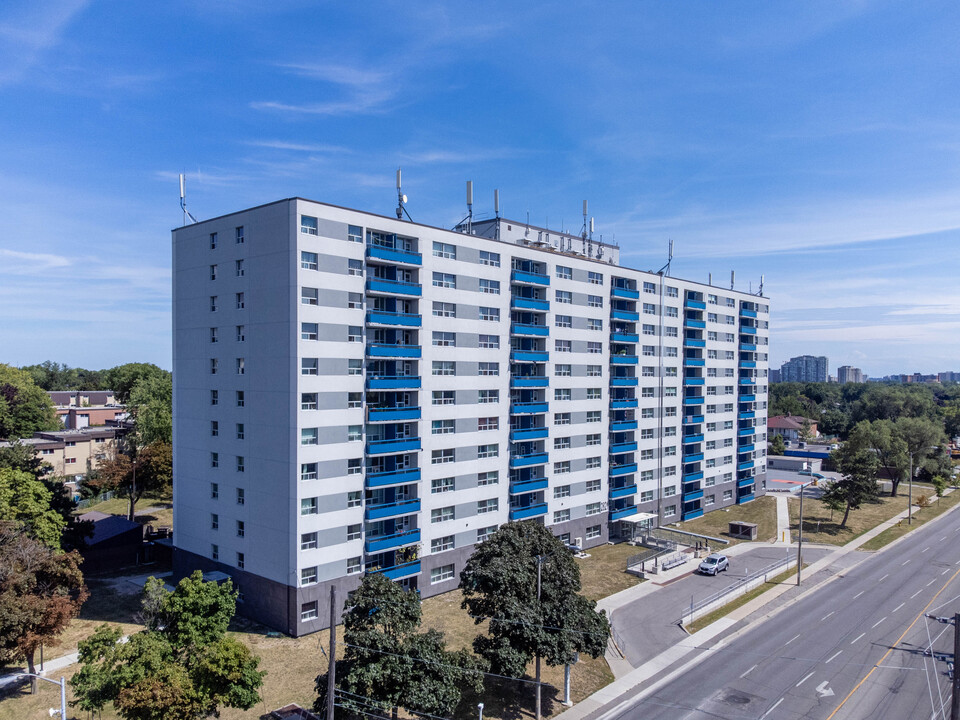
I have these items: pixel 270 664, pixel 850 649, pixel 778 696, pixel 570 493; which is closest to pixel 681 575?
pixel 570 493

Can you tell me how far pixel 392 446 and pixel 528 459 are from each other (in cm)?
1746

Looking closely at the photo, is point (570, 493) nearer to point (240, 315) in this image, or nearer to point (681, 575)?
point (681, 575)

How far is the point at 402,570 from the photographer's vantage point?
5072cm

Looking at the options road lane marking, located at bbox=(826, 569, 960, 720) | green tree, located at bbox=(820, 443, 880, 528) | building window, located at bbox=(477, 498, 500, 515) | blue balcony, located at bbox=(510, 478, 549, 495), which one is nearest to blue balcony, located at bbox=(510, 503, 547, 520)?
blue balcony, located at bbox=(510, 478, 549, 495)

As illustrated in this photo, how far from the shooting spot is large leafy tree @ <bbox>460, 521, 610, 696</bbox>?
34.4m

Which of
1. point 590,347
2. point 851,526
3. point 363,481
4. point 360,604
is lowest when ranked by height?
point 851,526

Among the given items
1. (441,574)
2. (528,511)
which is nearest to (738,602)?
(528,511)

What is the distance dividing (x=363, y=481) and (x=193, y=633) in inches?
734

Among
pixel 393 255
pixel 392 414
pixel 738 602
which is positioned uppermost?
pixel 393 255

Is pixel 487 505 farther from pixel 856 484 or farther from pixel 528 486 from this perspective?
pixel 856 484

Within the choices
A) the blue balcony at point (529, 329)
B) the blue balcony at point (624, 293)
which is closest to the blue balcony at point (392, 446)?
the blue balcony at point (529, 329)

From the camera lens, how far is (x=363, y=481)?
49000mm

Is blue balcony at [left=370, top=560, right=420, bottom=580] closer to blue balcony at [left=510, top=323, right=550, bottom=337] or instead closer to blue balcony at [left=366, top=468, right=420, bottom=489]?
blue balcony at [left=366, top=468, right=420, bottom=489]

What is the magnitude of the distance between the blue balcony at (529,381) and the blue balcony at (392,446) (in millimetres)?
13553
